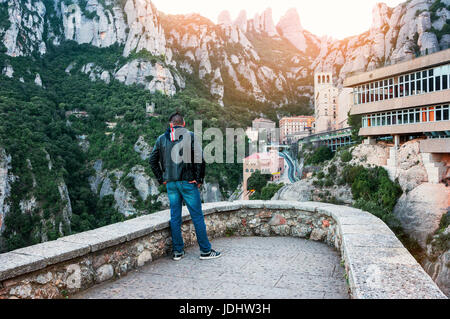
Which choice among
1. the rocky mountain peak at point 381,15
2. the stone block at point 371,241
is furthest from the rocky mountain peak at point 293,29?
the stone block at point 371,241

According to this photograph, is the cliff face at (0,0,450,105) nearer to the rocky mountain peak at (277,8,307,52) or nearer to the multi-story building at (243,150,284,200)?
the rocky mountain peak at (277,8,307,52)

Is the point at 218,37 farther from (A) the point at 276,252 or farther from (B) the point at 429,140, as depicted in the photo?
(A) the point at 276,252

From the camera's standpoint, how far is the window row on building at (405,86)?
24.9m

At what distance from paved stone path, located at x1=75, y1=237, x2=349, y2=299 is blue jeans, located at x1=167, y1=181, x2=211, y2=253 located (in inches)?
9.5

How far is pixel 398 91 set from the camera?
28219mm

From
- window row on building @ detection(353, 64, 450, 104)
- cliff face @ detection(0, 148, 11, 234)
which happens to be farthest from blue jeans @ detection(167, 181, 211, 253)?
cliff face @ detection(0, 148, 11, 234)

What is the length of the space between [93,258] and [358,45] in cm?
10284

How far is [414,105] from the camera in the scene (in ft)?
86.7

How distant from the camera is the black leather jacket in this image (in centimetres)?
418

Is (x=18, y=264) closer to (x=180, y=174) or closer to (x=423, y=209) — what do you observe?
(x=180, y=174)

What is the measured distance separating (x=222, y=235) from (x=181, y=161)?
6.77 ft

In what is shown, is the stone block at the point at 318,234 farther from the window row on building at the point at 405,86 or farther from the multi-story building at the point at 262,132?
the multi-story building at the point at 262,132
